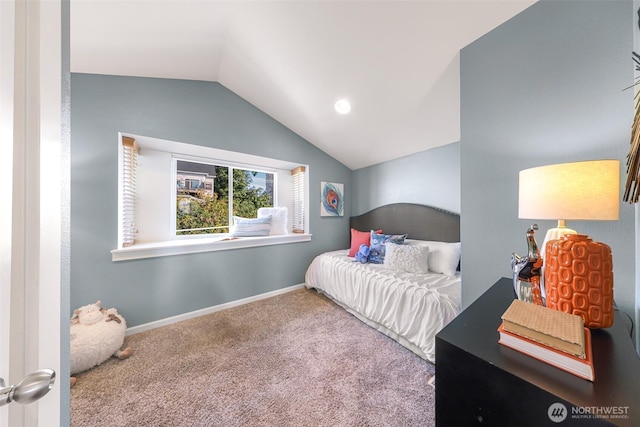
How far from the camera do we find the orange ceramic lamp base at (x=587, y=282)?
635mm

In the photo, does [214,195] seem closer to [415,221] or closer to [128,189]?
[128,189]

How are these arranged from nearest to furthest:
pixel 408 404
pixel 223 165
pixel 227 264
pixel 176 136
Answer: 1. pixel 408 404
2. pixel 176 136
3. pixel 227 264
4. pixel 223 165

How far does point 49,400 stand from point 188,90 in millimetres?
2614

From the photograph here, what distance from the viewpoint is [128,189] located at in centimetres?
207

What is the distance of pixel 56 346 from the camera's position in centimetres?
47

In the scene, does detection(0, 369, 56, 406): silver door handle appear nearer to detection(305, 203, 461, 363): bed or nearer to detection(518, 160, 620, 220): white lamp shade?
detection(518, 160, 620, 220): white lamp shade

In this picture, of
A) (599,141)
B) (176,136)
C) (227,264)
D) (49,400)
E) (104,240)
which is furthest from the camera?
(227,264)

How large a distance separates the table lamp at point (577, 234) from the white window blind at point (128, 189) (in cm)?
292

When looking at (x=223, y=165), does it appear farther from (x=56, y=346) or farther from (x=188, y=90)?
(x=56, y=346)

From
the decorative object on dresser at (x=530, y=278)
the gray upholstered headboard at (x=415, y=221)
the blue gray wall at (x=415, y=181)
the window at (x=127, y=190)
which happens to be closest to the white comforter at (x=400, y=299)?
the gray upholstered headboard at (x=415, y=221)

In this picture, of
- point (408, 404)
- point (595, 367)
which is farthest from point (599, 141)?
point (408, 404)

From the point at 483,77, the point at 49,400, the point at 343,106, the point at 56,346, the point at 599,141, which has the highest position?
the point at 343,106

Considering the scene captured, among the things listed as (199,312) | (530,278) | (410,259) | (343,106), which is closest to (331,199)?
(343,106)

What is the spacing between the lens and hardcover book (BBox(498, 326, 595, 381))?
0.47 meters
